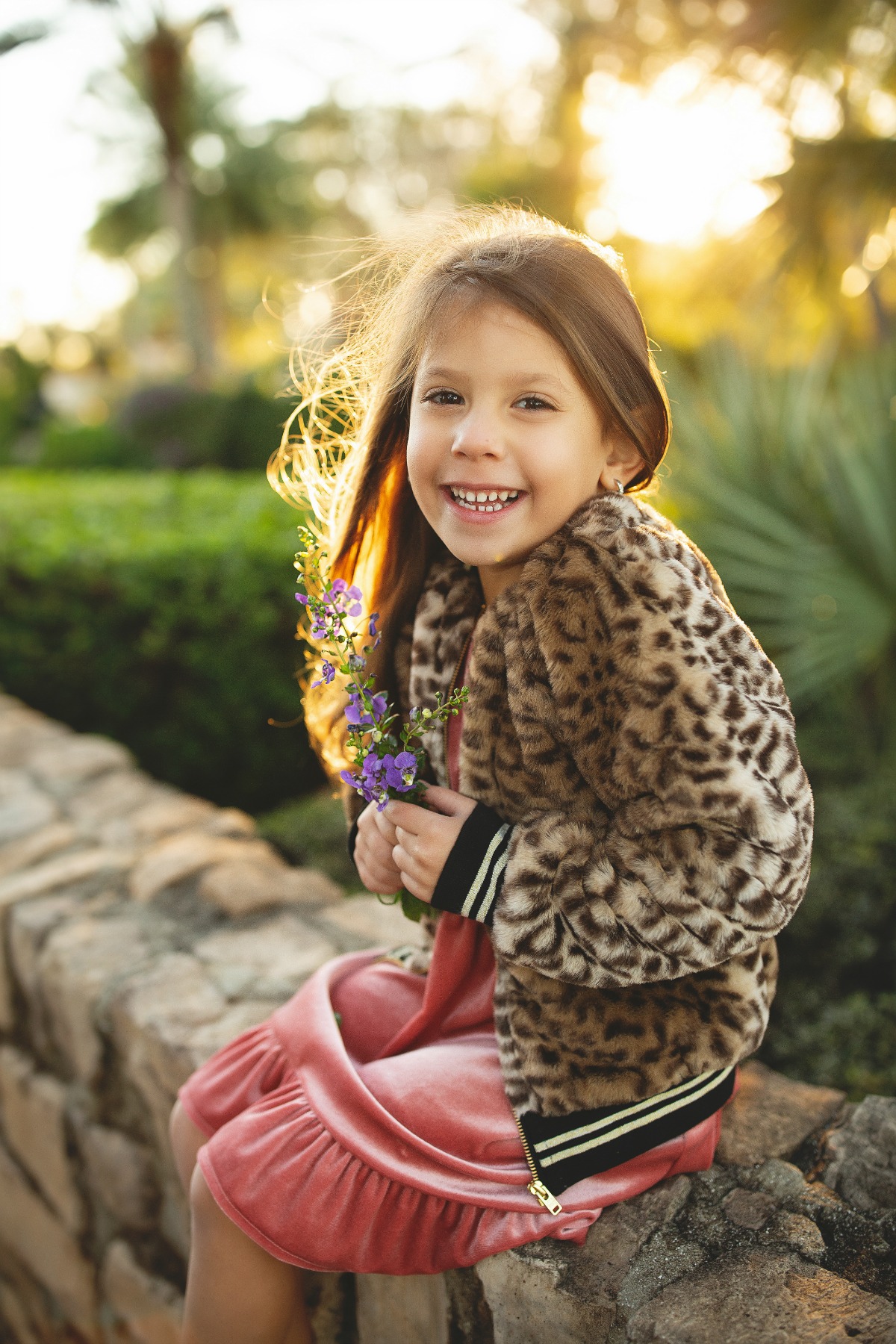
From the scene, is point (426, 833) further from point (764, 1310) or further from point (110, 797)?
point (110, 797)

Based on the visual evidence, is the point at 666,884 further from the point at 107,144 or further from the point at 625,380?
the point at 107,144

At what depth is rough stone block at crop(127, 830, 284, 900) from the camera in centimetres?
245

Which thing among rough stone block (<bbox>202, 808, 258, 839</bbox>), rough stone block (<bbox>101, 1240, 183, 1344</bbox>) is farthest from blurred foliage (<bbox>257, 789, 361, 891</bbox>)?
rough stone block (<bbox>101, 1240, 183, 1344</bbox>)

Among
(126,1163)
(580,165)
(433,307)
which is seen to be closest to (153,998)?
(126,1163)

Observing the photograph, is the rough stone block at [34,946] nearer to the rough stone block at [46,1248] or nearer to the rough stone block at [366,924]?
the rough stone block at [46,1248]

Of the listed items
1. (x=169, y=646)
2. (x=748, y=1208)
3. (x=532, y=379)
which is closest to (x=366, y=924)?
(x=748, y=1208)

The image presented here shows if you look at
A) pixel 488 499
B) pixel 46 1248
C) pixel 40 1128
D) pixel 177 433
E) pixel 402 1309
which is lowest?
pixel 46 1248

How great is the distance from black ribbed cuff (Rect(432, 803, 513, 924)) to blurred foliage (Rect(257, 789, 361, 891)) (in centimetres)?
197

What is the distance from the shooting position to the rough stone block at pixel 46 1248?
2.14m

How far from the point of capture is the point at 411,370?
4.73 feet

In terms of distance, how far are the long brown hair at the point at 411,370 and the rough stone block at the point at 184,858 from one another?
0.82m

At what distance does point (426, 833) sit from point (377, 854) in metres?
0.17

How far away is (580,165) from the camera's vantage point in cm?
1742

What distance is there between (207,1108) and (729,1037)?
79 cm
